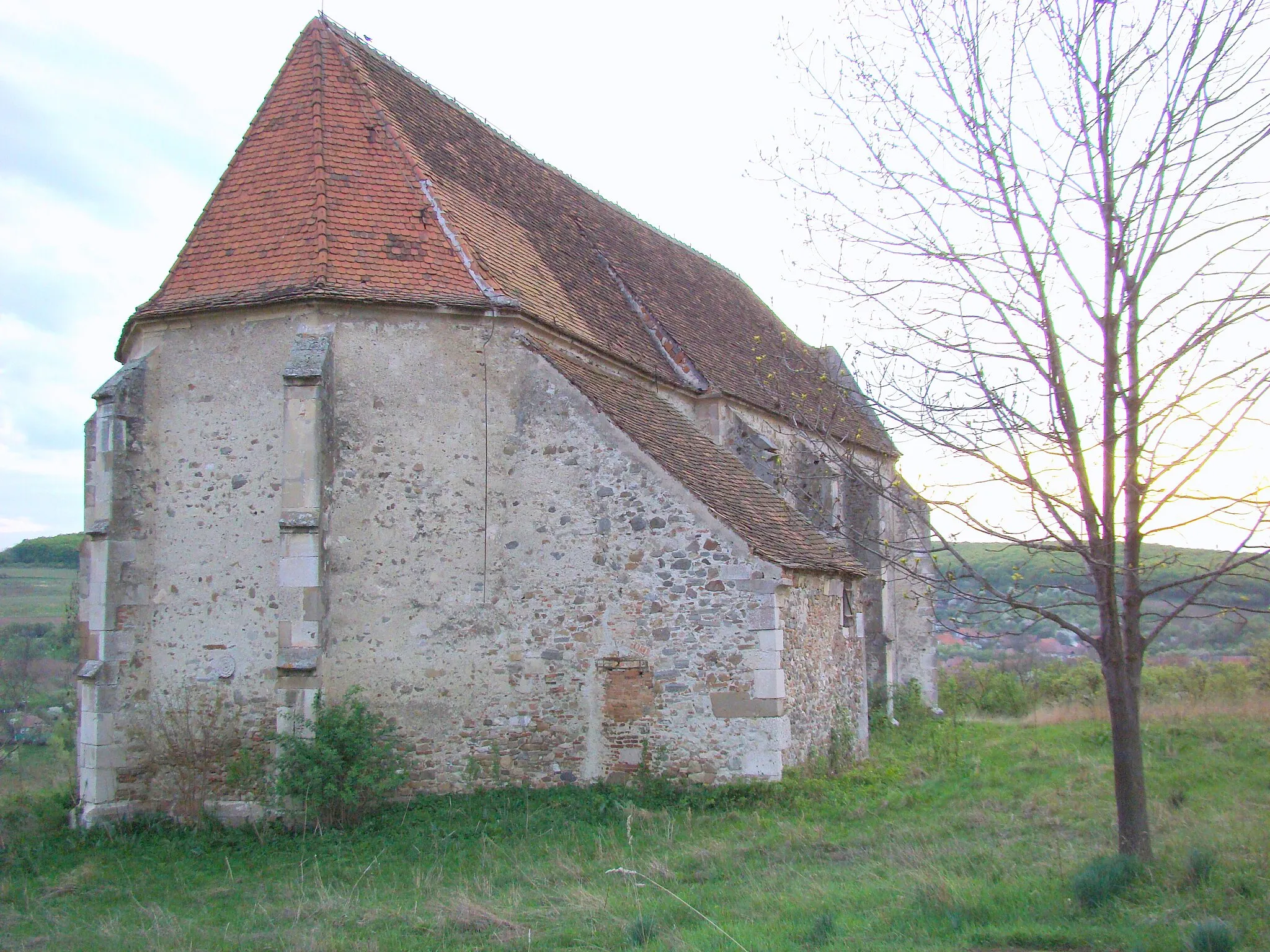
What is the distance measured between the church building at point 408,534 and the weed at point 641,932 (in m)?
4.32

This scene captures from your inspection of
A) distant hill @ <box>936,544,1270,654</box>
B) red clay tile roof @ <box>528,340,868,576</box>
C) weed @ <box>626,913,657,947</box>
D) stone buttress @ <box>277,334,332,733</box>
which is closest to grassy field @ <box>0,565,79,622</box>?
stone buttress @ <box>277,334,332,733</box>

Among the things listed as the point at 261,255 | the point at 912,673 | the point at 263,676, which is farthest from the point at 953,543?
the point at 912,673

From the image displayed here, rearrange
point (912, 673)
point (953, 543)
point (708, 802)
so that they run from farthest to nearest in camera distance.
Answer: point (912, 673) < point (708, 802) < point (953, 543)

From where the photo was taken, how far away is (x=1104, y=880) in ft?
20.7

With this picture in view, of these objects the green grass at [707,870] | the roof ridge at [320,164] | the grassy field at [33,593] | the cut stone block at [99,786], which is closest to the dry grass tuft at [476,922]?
the green grass at [707,870]

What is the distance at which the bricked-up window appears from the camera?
35.7 feet

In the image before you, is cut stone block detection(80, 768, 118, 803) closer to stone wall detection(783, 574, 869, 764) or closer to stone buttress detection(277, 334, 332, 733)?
stone buttress detection(277, 334, 332, 733)

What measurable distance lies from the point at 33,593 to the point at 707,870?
45.5 m

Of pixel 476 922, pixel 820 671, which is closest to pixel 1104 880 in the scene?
pixel 476 922

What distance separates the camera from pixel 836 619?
42.9ft

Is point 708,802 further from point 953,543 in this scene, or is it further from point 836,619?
point 953,543

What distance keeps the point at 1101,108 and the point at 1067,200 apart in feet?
1.93

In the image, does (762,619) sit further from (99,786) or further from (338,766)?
(99,786)

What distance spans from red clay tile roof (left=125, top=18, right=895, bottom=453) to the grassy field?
2967 cm
